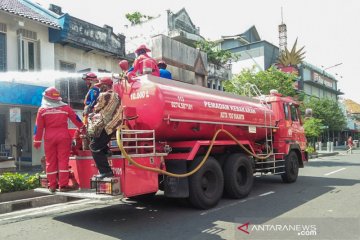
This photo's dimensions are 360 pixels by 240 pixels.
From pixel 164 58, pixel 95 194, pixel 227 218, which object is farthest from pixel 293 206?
pixel 164 58

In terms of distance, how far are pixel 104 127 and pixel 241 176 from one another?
4137 mm

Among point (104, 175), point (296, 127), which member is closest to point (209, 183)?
point (104, 175)

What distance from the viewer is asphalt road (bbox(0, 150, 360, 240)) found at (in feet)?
18.1

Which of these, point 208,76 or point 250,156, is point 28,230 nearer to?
point 250,156

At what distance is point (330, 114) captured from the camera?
4178 cm

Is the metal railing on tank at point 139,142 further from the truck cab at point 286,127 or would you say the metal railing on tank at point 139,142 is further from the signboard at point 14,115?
the signboard at point 14,115

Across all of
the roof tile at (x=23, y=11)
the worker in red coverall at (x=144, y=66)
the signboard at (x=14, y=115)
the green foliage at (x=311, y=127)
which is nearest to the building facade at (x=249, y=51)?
the green foliage at (x=311, y=127)

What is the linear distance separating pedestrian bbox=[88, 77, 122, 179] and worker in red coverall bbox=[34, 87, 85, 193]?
0.69 metres

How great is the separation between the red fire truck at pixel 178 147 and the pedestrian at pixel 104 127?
0.53 feet

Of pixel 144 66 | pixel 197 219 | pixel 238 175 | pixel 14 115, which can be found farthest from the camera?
pixel 14 115

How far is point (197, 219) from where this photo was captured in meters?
6.44

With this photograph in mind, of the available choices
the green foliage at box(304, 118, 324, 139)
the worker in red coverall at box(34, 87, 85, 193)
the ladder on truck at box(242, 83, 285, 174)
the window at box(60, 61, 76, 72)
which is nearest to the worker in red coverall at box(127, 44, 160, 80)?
the worker in red coverall at box(34, 87, 85, 193)

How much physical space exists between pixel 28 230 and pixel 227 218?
3.40 metres

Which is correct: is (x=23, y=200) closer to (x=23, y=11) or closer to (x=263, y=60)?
(x=23, y=11)
